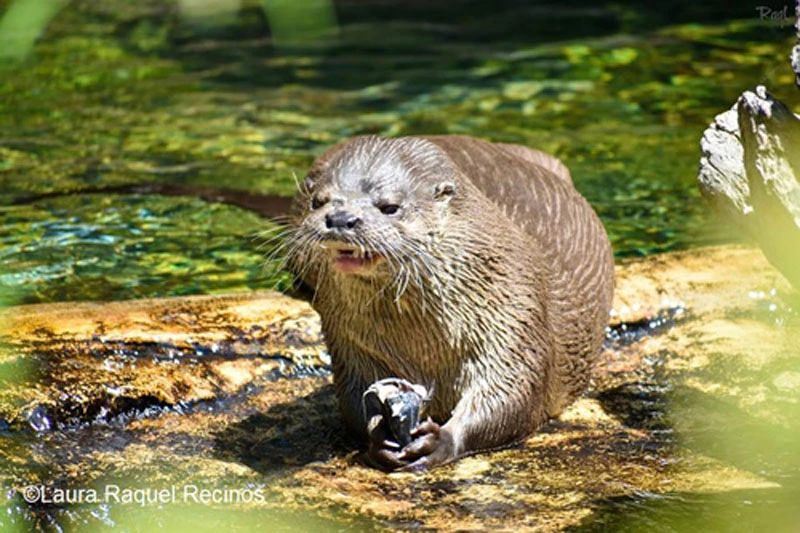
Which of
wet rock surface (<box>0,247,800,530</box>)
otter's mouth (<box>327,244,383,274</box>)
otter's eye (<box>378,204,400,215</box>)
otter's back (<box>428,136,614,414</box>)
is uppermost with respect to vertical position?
otter's eye (<box>378,204,400,215</box>)

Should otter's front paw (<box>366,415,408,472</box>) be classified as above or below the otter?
below

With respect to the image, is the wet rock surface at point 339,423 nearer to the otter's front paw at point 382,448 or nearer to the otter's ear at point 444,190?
the otter's front paw at point 382,448

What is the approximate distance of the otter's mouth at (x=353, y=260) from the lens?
3.33 metres

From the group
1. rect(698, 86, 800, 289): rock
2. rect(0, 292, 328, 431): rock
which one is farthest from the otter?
rect(698, 86, 800, 289): rock

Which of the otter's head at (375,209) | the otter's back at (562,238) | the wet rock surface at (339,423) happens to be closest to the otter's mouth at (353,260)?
the otter's head at (375,209)

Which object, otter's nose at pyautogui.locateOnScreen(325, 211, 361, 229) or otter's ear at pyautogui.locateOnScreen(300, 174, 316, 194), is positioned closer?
otter's nose at pyautogui.locateOnScreen(325, 211, 361, 229)

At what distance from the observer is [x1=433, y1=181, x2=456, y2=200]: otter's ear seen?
351cm

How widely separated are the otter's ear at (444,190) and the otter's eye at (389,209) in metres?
0.14

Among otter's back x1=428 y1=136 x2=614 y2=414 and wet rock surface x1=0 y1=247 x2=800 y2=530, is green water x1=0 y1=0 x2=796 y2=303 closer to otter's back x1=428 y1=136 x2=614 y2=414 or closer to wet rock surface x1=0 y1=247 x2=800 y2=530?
wet rock surface x1=0 y1=247 x2=800 y2=530

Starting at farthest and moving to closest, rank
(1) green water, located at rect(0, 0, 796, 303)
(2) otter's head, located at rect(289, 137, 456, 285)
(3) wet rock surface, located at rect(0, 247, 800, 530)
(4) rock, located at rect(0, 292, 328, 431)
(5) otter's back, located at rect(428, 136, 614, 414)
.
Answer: (1) green water, located at rect(0, 0, 796, 303) → (5) otter's back, located at rect(428, 136, 614, 414) → (4) rock, located at rect(0, 292, 328, 431) → (2) otter's head, located at rect(289, 137, 456, 285) → (3) wet rock surface, located at rect(0, 247, 800, 530)

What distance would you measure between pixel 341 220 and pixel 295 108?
444 cm

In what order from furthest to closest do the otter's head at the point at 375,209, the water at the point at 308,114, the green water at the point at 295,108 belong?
the green water at the point at 295,108, the water at the point at 308,114, the otter's head at the point at 375,209

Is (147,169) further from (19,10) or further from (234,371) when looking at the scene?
(19,10)

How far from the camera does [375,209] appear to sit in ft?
11.0
